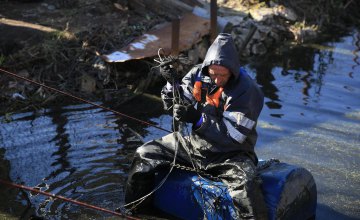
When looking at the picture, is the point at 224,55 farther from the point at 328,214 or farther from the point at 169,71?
the point at 328,214

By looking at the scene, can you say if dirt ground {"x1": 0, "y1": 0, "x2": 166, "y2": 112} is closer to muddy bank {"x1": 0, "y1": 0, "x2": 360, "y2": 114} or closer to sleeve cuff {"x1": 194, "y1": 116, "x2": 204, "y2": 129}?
muddy bank {"x1": 0, "y1": 0, "x2": 360, "y2": 114}

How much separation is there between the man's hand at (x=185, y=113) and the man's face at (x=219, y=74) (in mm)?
336

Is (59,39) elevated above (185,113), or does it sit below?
below

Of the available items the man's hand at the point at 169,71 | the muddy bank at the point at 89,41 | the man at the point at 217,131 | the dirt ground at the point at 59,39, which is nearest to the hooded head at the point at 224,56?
the man at the point at 217,131

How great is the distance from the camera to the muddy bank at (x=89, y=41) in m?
8.94

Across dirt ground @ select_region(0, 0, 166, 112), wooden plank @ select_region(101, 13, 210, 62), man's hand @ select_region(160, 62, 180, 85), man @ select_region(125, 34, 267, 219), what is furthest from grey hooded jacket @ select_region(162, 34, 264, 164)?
wooden plank @ select_region(101, 13, 210, 62)

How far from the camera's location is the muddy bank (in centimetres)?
894

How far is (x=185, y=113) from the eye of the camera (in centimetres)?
492

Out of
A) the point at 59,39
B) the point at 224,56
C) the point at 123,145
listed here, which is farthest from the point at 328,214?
the point at 59,39

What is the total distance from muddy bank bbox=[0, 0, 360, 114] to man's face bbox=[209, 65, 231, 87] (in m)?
3.96

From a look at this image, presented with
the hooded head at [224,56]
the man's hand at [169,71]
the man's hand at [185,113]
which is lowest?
the man's hand at [185,113]

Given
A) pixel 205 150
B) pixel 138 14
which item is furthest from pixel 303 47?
pixel 205 150

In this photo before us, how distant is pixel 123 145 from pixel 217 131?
2.50m

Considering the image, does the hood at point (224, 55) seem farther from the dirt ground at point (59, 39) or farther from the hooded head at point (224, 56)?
the dirt ground at point (59, 39)
